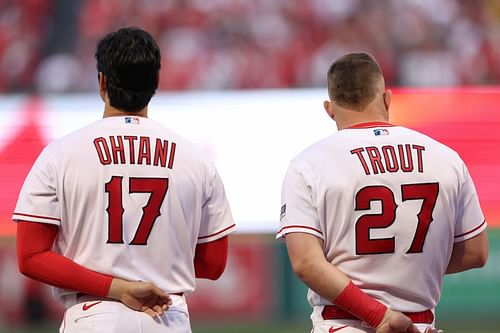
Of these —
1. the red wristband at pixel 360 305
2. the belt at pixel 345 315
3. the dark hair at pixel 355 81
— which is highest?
the dark hair at pixel 355 81

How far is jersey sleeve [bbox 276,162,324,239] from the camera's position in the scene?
3.16m

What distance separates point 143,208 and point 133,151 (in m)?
0.19

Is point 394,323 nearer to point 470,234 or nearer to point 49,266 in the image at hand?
point 470,234

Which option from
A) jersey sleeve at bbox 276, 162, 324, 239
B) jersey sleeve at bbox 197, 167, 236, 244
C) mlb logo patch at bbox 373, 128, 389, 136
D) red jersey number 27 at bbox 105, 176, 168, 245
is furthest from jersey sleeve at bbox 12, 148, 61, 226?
mlb logo patch at bbox 373, 128, 389, 136

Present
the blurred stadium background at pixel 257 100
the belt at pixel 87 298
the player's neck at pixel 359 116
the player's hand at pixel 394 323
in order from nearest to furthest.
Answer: the player's hand at pixel 394 323 < the belt at pixel 87 298 < the player's neck at pixel 359 116 < the blurred stadium background at pixel 257 100

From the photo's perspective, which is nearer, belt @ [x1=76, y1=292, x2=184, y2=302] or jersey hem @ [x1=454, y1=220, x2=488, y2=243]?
belt @ [x1=76, y1=292, x2=184, y2=302]

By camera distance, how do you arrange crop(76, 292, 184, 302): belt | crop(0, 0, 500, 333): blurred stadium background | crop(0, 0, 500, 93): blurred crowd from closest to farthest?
crop(76, 292, 184, 302): belt < crop(0, 0, 500, 333): blurred stadium background < crop(0, 0, 500, 93): blurred crowd

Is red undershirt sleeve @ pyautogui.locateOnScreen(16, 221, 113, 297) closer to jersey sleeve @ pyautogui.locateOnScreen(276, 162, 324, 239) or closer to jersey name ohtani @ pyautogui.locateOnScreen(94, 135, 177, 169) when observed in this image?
jersey name ohtani @ pyautogui.locateOnScreen(94, 135, 177, 169)

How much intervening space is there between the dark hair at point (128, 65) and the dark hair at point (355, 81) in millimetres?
573

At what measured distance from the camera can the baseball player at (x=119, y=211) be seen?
10.3 ft

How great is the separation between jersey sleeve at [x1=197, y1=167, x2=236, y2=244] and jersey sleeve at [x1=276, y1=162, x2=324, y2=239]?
0.82 feet

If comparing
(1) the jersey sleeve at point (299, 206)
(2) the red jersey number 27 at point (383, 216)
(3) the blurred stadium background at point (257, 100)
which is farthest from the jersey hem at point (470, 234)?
(3) the blurred stadium background at point (257, 100)

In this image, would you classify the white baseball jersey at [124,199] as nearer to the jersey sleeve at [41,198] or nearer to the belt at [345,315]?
the jersey sleeve at [41,198]

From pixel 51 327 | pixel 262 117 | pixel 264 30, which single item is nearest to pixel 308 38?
pixel 264 30
